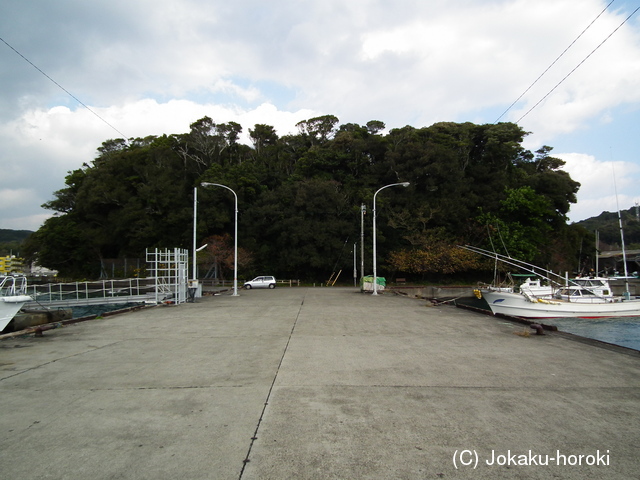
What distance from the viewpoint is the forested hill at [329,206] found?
48.7 m

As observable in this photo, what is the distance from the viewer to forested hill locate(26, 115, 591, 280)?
160 feet

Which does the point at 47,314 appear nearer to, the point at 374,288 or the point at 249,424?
the point at 249,424

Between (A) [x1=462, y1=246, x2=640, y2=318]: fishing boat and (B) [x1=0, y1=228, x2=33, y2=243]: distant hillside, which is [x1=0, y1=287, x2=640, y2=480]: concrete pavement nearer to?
(A) [x1=462, y1=246, x2=640, y2=318]: fishing boat

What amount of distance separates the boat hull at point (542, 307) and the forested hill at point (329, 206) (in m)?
23.2

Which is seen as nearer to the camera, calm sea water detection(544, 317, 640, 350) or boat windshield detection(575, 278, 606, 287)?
calm sea water detection(544, 317, 640, 350)

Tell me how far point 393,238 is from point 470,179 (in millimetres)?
12247

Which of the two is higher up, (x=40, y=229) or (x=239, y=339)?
(x=40, y=229)

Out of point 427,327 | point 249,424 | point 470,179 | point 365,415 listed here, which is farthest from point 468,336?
point 470,179

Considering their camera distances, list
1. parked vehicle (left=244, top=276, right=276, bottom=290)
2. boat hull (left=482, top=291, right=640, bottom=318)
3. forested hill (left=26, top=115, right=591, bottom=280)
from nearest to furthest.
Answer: boat hull (left=482, top=291, right=640, bottom=318) → parked vehicle (left=244, top=276, right=276, bottom=290) → forested hill (left=26, top=115, right=591, bottom=280)

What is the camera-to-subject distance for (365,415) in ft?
14.9

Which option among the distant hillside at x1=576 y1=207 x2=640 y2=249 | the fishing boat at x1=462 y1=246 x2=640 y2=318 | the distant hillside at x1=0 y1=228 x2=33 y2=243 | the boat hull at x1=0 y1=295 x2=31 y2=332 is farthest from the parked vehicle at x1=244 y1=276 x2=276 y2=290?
the distant hillside at x1=576 y1=207 x2=640 y2=249

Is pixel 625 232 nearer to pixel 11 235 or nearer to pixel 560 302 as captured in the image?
pixel 560 302

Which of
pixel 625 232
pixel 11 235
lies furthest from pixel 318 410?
pixel 11 235

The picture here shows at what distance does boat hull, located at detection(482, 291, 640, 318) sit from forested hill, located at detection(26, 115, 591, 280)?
2323cm
